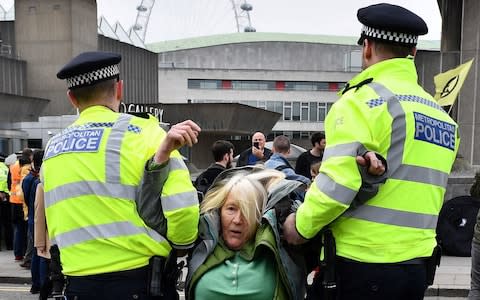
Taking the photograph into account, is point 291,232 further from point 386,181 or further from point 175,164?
point 175,164

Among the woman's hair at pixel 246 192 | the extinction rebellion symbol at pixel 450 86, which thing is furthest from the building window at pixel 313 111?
the woman's hair at pixel 246 192

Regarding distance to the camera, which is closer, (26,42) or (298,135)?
(26,42)

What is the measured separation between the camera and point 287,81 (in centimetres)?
5812

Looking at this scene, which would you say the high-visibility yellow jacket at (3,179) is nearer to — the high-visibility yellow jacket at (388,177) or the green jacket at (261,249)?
the green jacket at (261,249)

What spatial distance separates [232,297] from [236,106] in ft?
97.1

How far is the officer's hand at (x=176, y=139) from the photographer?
2.18 metres

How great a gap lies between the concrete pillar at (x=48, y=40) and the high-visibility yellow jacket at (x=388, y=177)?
107 ft

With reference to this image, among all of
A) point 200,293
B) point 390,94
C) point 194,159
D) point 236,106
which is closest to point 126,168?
point 200,293

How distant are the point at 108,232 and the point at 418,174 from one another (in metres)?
1.43

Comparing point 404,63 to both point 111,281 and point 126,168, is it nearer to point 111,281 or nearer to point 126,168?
point 126,168

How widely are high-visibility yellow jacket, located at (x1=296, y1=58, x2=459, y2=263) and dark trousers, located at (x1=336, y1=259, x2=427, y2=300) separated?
38 millimetres

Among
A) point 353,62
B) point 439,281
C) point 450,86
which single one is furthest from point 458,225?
point 353,62

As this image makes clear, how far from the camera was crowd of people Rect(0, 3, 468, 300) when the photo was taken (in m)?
2.22

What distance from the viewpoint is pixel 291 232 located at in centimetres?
244
